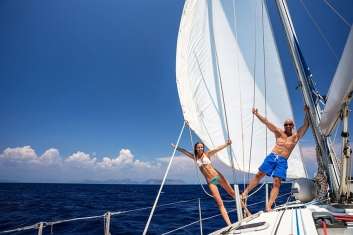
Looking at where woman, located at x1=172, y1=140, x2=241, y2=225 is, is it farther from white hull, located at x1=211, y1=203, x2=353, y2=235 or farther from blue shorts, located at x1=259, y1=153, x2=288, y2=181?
white hull, located at x1=211, y1=203, x2=353, y2=235

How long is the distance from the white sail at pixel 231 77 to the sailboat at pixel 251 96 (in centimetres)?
2

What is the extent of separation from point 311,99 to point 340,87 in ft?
5.63

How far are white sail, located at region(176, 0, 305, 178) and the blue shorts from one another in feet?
1.52

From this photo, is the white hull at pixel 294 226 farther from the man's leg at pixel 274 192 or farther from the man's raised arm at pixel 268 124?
the man's raised arm at pixel 268 124

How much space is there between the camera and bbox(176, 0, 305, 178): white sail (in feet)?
17.9

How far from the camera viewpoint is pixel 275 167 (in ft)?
16.2

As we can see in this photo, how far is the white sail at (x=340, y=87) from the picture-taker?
3205 millimetres

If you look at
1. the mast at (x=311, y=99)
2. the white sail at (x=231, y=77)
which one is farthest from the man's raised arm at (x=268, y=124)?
the mast at (x=311, y=99)

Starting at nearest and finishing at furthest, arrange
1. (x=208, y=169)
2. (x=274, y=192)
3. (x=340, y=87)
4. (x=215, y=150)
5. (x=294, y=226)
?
1. (x=294, y=226)
2. (x=340, y=87)
3. (x=274, y=192)
4. (x=208, y=169)
5. (x=215, y=150)

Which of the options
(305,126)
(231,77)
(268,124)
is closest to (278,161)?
(268,124)

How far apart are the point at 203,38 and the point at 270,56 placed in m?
1.84

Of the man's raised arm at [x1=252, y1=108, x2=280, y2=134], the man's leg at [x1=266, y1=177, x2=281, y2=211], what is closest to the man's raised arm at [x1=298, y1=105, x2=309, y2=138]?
the man's raised arm at [x1=252, y1=108, x2=280, y2=134]

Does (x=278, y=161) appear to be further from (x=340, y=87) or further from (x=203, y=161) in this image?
(x=340, y=87)

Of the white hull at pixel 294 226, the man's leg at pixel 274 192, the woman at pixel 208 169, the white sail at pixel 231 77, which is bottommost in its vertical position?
the white hull at pixel 294 226
